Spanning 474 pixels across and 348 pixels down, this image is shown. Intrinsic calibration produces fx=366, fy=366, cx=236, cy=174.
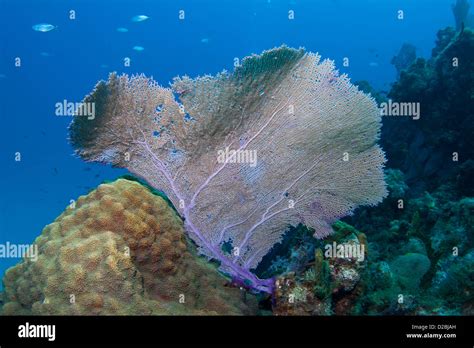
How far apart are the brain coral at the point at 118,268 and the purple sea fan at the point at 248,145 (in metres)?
0.43

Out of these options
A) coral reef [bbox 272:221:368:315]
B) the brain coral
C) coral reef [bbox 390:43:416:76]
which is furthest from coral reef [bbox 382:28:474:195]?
coral reef [bbox 390:43:416:76]

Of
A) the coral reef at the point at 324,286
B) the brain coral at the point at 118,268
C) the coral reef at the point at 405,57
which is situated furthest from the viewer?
the coral reef at the point at 405,57

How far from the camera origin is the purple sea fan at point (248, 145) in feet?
17.1

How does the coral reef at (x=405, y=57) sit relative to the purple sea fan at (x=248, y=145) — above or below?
above

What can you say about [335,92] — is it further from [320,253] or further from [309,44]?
[309,44]

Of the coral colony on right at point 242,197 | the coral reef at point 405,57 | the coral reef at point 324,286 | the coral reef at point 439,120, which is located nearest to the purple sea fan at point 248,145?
the coral colony on right at point 242,197

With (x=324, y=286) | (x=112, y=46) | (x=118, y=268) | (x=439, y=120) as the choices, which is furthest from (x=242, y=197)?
(x=112, y=46)

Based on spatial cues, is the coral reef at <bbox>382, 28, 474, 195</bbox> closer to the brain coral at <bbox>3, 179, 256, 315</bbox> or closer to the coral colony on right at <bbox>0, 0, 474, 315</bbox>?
the coral colony on right at <bbox>0, 0, 474, 315</bbox>

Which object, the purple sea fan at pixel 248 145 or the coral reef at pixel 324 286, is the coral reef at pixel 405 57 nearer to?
the purple sea fan at pixel 248 145

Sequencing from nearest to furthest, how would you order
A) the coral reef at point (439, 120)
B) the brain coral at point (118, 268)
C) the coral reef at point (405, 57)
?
1. the brain coral at point (118, 268)
2. the coral reef at point (439, 120)
3. the coral reef at point (405, 57)

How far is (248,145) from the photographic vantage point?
17.8ft

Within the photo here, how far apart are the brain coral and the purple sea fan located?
0.43m

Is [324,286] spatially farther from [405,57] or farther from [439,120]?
[405,57]

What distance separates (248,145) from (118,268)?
8.08 feet
